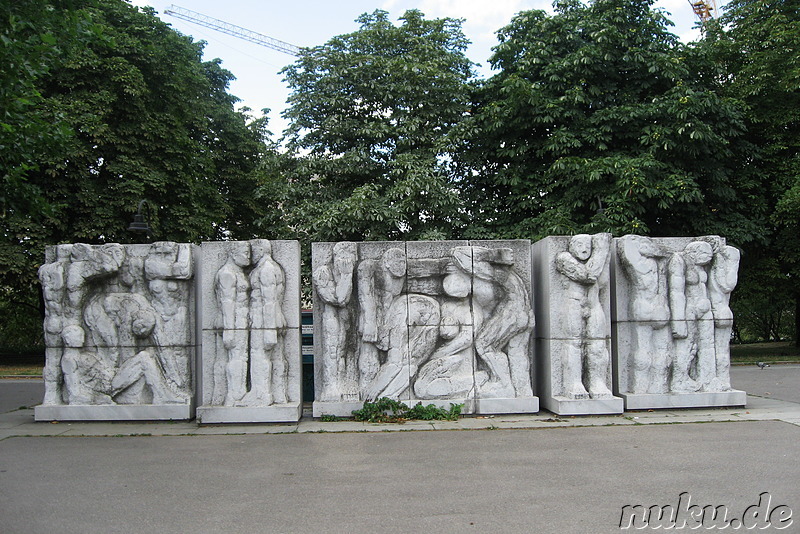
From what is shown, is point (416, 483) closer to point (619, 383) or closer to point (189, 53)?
point (619, 383)

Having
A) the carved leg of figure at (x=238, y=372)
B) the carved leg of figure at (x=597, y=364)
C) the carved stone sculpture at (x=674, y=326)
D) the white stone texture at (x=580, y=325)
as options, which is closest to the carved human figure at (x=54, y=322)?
the carved leg of figure at (x=238, y=372)

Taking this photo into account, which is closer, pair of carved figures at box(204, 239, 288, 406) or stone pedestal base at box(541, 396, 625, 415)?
pair of carved figures at box(204, 239, 288, 406)

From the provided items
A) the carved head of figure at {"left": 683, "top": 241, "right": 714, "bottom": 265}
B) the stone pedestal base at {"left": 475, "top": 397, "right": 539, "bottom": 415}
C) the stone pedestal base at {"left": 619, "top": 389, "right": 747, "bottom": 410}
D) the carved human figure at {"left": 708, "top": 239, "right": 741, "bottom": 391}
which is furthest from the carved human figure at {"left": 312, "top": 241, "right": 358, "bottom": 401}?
the carved human figure at {"left": 708, "top": 239, "right": 741, "bottom": 391}

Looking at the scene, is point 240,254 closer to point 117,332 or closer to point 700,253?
point 117,332

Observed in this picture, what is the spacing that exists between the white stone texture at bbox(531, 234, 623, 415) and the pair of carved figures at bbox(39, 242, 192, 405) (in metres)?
4.68

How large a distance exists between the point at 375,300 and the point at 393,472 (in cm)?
291

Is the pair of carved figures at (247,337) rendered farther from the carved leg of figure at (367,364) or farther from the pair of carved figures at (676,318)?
the pair of carved figures at (676,318)

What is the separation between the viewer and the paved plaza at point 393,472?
4.84 metres

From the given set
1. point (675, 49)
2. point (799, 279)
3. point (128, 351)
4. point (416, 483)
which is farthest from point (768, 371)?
point (128, 351)

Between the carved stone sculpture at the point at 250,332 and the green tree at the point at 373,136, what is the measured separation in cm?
711

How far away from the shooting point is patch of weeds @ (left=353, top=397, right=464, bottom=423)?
27.4 ft

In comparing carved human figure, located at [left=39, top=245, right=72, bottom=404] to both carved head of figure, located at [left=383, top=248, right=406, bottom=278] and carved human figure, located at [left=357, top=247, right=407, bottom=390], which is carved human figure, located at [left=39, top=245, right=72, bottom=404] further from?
carved head of figure, located at [left=383, top=248, right=406, bottom=278]

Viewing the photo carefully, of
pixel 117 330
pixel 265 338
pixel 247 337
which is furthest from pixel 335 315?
pixel 117 330

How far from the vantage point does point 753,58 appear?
697 inches
